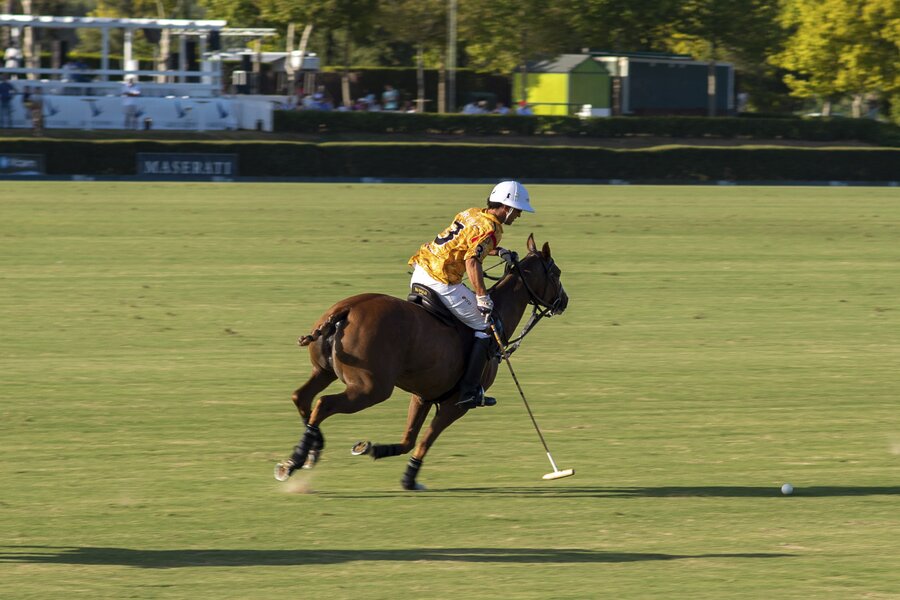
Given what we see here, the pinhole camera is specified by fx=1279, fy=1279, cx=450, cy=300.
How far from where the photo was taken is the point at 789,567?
692 cm

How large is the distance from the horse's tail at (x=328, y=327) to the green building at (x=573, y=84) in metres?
54.6

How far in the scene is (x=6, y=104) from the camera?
131 feet

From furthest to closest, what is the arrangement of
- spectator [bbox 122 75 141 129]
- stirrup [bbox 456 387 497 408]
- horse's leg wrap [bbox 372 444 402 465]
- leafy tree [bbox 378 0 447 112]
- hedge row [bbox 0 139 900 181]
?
leafy tree [bbox 378 0 447 112]
spectator [bbox 122 75 141 129]
hedge row [bbox 0 139 900 181]
stirrup [bbox 456 387 497 408]
horse's leg wrap [bbox 372 444 402 465]

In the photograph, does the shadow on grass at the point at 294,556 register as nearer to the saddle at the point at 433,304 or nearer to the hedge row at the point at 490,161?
the saddle at the point at 433,304

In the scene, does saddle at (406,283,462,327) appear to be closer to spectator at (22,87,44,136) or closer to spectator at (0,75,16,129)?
spectator at (22,87,44,136)

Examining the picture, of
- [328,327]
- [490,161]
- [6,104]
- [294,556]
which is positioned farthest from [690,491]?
[6,104]

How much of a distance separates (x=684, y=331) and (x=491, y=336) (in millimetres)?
7504

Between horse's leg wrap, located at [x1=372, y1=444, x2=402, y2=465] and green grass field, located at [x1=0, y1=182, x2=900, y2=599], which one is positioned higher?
horse's leg wrap, located at [x1=372, y1=444, x2=402, y2=465]

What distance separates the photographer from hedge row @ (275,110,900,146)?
46531 mm

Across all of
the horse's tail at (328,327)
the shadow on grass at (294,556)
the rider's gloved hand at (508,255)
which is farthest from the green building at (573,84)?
the shadow on grass at (294,556)

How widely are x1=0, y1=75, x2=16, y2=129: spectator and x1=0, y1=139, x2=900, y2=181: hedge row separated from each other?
6382mm

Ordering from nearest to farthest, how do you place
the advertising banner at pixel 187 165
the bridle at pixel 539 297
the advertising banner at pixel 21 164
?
the bridle at pixel 539 297 < the advertising banner at pixel 21 164 < the advertising banner at pixel 187 165

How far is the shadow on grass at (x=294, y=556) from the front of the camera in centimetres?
679

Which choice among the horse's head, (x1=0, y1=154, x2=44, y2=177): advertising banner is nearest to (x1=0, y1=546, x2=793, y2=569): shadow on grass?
the horse's head
